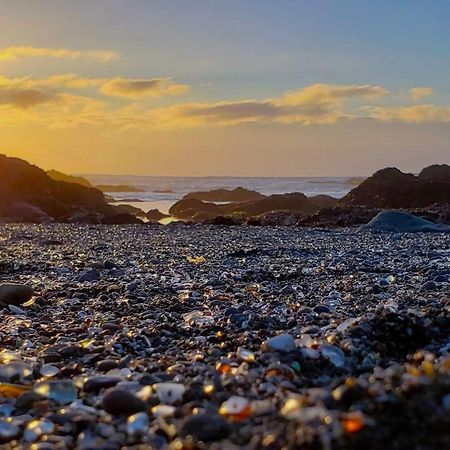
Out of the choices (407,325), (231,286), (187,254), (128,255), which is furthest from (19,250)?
(407,325)

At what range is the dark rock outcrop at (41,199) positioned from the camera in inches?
894

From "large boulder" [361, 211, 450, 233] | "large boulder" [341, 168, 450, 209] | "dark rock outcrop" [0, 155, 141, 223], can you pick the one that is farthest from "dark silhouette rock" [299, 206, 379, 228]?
"dark rock outcrop" [0, 155, 141, 223]

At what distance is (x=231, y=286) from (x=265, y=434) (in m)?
4.62

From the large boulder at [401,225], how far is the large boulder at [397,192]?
9.25 meters

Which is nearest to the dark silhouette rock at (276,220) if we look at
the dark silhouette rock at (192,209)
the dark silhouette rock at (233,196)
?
the dark silhouette rock at (192,209)

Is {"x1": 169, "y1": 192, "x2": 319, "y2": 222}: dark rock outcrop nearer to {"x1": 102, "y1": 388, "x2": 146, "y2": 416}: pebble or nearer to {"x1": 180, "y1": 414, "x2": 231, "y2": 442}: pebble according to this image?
{"x1": 102, "y1": 388, "x2": 146, "y2": 416}: pebble

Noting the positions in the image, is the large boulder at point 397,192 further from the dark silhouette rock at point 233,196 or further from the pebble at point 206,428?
the pebble at point 206,428

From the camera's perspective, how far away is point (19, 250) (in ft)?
36.0

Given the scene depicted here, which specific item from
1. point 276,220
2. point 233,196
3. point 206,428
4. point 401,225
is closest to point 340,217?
point 276,220

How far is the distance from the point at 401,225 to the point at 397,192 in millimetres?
10798

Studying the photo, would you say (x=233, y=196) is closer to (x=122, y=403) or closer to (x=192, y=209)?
(x=192, y=209)

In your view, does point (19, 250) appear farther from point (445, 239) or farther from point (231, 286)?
point (445, 239)

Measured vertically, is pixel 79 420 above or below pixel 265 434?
below

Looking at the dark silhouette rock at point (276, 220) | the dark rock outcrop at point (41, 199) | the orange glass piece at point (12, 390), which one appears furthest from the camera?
the dark rock outcrop at point (41, 199)
